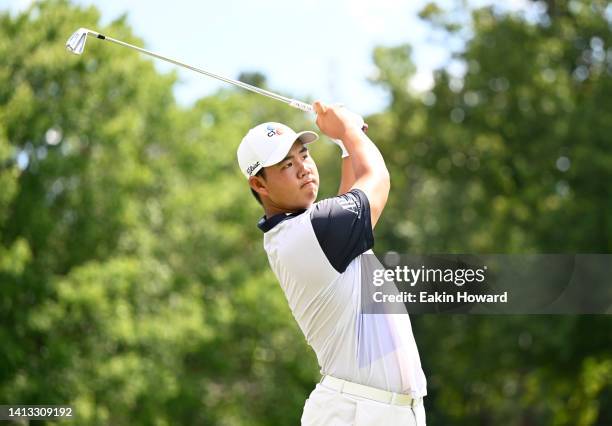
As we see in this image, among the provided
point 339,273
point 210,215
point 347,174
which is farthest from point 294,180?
point 210,215

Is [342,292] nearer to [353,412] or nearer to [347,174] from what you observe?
[353,412]

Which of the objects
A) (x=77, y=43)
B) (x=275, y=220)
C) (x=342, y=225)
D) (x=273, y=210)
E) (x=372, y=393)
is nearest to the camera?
(x=342, y=225)

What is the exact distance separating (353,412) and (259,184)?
904mm

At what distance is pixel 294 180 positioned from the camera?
12.4 ft

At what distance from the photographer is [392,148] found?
1020 inches

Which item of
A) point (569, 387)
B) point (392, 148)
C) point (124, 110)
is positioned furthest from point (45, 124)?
point (569, 387)

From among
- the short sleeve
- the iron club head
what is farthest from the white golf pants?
the iron club head

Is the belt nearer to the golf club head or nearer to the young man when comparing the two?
the young man

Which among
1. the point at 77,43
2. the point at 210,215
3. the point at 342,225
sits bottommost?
the point at 342,225

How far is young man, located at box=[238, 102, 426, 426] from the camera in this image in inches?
142

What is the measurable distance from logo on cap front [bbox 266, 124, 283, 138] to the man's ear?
0.17 meters

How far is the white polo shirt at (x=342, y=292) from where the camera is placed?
11.8 feet

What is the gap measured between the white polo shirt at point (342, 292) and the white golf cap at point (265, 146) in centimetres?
21

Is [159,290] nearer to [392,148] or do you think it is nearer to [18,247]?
[18,247]
